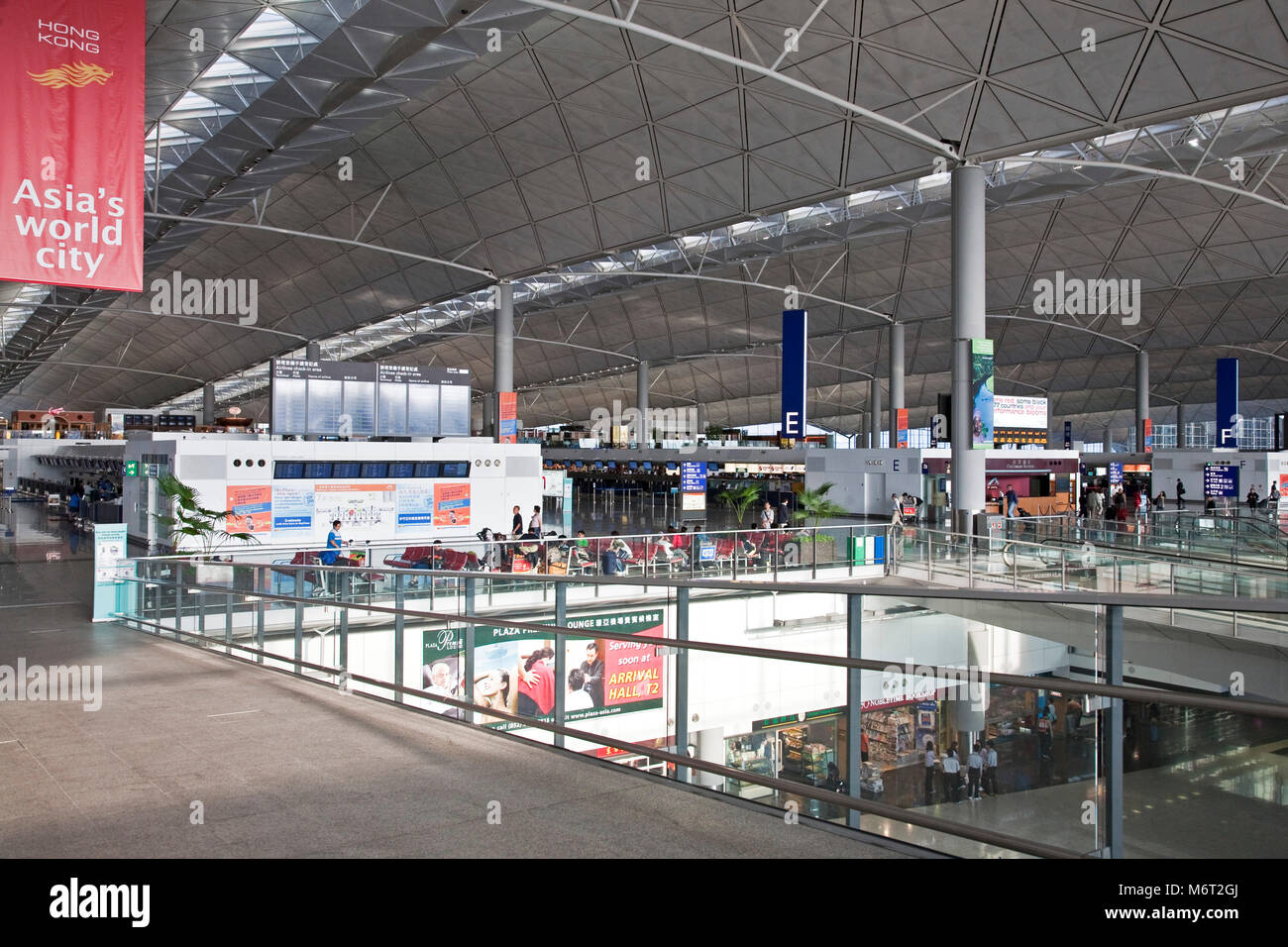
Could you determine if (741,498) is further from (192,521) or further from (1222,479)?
(1222,479)

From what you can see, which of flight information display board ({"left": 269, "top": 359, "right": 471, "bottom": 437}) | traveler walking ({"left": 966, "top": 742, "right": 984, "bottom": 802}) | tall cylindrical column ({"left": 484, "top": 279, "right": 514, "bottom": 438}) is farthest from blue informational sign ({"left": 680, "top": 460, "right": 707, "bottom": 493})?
traveler walking ({"left": 966, "top": 742, "right": 984, "bottom": 802})

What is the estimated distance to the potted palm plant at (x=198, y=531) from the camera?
43.3 feet

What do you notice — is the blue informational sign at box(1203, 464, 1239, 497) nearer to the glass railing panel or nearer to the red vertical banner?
the red vertical banner

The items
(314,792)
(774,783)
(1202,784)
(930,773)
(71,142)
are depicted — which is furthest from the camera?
(71,142)

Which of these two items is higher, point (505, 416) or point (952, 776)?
point (505, 416)

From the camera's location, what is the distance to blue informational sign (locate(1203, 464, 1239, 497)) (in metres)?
41.6

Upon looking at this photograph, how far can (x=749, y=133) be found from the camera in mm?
28109

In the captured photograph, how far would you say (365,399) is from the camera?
1250 inches

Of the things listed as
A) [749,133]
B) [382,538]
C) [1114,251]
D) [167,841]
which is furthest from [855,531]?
[1114,251]

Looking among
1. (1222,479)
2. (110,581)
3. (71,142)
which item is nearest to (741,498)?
(1222,479)

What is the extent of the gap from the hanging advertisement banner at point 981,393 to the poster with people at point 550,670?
1884 cm

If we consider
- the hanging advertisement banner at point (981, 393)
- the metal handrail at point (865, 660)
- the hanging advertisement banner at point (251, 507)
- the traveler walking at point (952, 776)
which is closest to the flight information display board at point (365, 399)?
the hanging advertisement banner at point (251, 507)

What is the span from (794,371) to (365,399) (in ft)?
52.0
